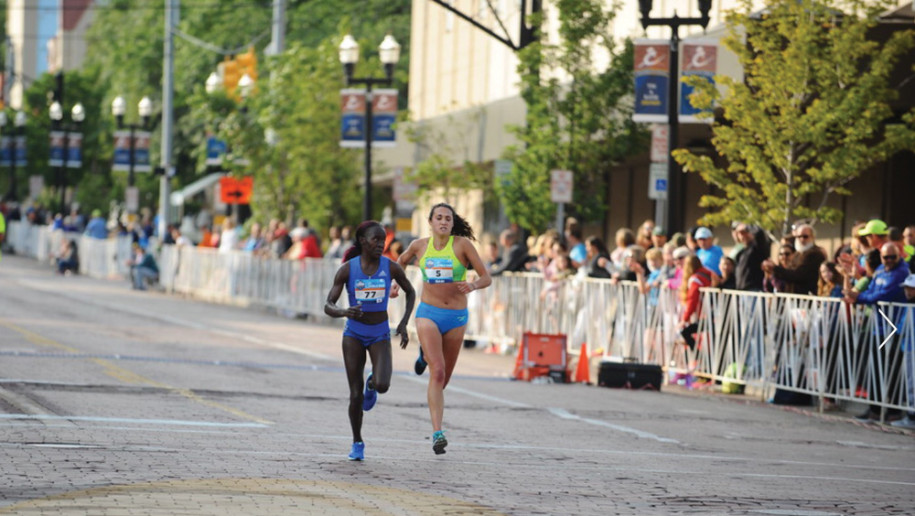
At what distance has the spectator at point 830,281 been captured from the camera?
19453 mm

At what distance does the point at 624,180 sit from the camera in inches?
1645

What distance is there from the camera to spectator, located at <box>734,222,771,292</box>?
69.0 ft

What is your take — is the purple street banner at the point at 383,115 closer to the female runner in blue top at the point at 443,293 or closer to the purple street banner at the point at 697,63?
the purple street banner at the point at 697,63

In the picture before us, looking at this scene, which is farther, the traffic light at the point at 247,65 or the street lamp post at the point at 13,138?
the street lamp post at the point at 13,138

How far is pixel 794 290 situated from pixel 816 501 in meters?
8.99

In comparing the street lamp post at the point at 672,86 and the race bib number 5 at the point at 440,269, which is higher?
the street lamp post at the point at 672,86

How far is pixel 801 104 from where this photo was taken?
80.7 ft

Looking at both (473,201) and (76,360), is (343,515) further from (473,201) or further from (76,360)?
(473,201)

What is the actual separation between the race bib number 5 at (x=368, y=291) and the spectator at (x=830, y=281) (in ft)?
26.0

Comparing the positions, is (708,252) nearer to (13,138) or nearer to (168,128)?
(168,128)

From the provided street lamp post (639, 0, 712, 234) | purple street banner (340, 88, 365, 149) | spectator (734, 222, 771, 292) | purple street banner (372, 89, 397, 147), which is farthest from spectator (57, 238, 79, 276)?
spectator (734, 222, 771, 292)

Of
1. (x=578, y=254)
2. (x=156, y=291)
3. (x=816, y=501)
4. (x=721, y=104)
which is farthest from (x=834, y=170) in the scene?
(x=156, y=291)

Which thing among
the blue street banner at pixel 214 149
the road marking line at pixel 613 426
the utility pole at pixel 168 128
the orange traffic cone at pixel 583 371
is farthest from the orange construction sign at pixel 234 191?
the road marking line at pixel 613 426

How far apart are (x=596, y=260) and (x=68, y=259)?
31.1 metres
